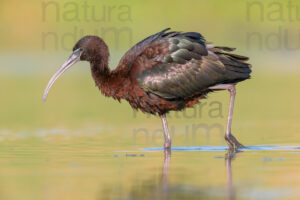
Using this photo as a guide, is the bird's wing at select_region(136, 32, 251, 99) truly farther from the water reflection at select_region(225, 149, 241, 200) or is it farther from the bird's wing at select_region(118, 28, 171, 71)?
the water reflection at select_region(225, 149, 241, 200)

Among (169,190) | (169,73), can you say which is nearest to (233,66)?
→ (169,73)

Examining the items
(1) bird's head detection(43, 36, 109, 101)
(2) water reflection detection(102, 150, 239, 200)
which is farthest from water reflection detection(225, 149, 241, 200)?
(1) bird's head detection(43, 36, 109, 101)

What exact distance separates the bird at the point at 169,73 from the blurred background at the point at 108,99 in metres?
0.74

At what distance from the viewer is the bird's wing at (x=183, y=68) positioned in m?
12.8

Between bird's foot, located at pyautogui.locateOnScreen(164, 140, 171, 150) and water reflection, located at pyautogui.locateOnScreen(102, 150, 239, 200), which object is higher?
bird's foot, located at pyautogui.locateOnScreen(164, 140, 171, 150)

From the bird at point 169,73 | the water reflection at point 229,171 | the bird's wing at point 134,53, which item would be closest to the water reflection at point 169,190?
the water reflection at point 229,171

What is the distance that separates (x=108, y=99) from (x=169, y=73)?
9.91 m

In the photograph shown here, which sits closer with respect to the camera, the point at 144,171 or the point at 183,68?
the point at 144,171

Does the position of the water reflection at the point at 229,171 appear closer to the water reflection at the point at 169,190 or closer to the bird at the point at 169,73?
the water reflection at the point at 169,190

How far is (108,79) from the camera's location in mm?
13086

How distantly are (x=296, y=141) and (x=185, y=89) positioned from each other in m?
1.81

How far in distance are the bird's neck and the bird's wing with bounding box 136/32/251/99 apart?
0.32 m

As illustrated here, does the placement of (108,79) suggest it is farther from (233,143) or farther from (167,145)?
(233,143)

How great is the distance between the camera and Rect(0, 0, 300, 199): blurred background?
13.2m
